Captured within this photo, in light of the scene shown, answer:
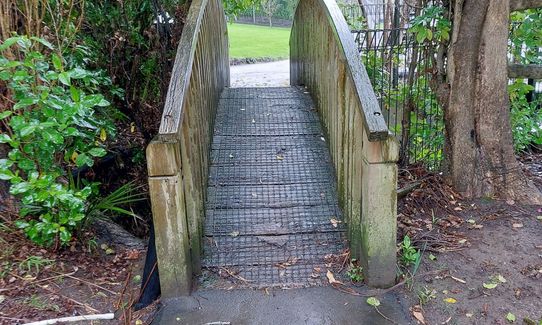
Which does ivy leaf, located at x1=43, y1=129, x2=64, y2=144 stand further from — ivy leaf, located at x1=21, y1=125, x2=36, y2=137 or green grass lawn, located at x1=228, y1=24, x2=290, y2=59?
green grass lawn, located at x1=228, y1=24, x2=290, y2=59

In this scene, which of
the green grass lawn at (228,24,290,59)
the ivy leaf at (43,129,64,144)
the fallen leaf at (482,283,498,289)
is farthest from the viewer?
the green grass lawn at (228,24,290,59)

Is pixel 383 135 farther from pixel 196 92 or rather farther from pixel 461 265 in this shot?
pixel 196 92

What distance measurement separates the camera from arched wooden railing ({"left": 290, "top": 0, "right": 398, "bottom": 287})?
2.99m

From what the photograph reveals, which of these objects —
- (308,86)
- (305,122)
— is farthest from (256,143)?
(308,86)

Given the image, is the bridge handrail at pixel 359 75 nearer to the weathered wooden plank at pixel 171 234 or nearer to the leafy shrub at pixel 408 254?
the leafy shrub at pixel 408 254

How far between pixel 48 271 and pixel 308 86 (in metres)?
3.69

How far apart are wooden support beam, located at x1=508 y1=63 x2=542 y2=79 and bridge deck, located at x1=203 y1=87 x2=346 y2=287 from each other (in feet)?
6.73

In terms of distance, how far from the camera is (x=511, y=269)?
11.1 ft

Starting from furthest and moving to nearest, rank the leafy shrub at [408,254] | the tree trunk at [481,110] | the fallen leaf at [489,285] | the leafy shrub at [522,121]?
the leafy shrub at [522,121] < the tree trunk at [481,110] < the leafy shrub at [408,254] < the fallen leaf at [489,285]

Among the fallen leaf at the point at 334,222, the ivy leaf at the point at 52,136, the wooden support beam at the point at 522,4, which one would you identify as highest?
the wooden support beam at the point at 522,4

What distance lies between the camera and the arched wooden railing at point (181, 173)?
2.91m

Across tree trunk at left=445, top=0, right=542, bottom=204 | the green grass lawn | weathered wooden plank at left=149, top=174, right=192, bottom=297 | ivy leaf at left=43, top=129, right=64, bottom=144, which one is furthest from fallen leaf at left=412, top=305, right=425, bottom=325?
the green grass lawn

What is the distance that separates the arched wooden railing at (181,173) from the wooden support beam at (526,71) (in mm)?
3195

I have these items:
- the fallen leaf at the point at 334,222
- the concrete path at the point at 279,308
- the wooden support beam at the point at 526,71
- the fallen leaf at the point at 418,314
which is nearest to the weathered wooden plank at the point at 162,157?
the concrete path at the point at 279,308
